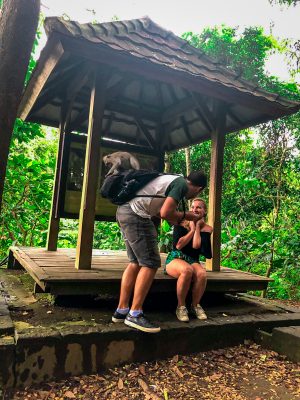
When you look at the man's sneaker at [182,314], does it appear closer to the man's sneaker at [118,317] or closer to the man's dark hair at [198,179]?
the man's sneaker at [118,317]

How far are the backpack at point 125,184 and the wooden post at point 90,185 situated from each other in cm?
73

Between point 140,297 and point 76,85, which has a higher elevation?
point 76,85

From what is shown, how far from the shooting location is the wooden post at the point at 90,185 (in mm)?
3926

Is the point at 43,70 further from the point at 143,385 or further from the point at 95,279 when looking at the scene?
the point at 143,385

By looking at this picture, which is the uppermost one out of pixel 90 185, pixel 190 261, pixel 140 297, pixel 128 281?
pixel 90 185

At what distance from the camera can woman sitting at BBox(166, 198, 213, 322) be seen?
361cm

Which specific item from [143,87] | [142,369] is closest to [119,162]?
[142,369]

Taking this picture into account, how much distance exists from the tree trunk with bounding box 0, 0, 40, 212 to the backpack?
108 centimetres

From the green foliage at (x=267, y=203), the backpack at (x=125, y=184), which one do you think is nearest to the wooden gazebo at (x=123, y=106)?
the backpack at (x=125, y=184)

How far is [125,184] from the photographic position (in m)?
3.25

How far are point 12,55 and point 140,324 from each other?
2.53 meters

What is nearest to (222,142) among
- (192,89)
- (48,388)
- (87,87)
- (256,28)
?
(192,89)

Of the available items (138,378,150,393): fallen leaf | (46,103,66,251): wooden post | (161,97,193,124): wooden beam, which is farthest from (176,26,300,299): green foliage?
(138,378,150,393): fallen leaf

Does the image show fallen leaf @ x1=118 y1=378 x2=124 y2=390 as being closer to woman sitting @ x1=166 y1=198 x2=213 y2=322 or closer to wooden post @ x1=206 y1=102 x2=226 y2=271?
woman sitting @ x1=166 y1=198 x2=213 y2=322
